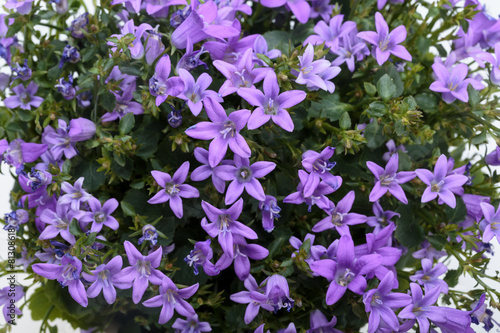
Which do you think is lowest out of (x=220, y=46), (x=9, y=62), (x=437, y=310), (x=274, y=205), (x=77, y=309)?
(x=77, y=309)

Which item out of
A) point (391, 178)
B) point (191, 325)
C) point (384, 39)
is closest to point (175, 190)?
point (191, 325)

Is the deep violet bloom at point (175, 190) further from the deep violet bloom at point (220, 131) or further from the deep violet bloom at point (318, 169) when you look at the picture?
the deep violet bloom at point (318, 169)

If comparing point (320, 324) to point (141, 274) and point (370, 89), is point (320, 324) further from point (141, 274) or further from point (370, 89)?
point (370, 89)

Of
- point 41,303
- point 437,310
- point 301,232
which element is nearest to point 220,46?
point 301,232

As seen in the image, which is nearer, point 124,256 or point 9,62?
point 124,256

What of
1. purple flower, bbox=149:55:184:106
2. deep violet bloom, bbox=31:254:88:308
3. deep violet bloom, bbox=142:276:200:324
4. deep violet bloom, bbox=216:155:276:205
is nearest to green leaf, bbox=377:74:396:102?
deep violet bloom, bbox=216:155:276:205

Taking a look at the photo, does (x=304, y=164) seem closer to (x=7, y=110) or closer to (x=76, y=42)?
(x=76, y=42)
